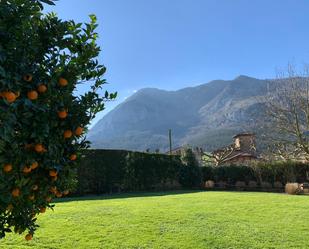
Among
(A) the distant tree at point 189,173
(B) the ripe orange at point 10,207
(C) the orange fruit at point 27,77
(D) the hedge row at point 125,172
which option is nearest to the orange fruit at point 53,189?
(B) the ripe orange at point 10,207

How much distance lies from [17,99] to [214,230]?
7246mm

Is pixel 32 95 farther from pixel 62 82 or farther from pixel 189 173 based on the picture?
pixel 189 173

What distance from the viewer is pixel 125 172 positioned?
27.5 meters

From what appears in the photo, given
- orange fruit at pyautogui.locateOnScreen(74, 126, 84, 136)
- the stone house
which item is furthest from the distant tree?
orange fruit at pyautogui.locateOnScreen(74, 126, 84, 136)

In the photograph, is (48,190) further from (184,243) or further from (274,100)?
(274,100)

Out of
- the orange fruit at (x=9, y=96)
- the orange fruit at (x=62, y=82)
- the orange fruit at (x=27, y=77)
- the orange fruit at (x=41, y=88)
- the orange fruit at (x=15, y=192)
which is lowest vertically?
the orange fruit at (x=15, y=192)

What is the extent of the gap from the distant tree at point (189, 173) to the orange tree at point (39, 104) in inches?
1096

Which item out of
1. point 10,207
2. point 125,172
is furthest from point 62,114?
point 125,172

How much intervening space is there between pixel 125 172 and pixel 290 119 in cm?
1273

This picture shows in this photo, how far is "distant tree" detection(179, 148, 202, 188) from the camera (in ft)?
102

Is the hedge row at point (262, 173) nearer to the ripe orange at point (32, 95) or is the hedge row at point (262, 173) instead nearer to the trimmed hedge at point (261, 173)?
the trimmed hedge at point (261, 173)

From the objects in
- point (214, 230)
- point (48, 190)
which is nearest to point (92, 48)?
point (48, 190)

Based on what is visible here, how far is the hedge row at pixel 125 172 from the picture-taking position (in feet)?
84.4

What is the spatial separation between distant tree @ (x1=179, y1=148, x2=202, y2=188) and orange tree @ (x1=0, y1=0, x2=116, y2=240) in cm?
2785
